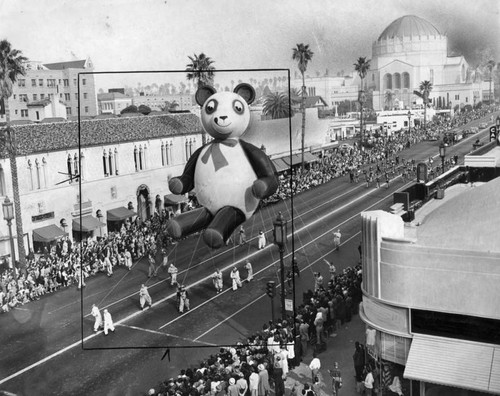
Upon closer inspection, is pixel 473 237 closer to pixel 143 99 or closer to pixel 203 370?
pixel 203 370

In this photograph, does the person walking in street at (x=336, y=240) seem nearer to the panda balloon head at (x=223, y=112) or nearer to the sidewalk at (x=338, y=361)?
the sidewalk at (x=338, y=361)

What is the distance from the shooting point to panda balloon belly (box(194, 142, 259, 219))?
1611 centimetres

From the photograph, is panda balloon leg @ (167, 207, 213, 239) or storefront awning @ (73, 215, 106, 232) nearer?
panda balloon leg @ (167, 207, 213, 239)

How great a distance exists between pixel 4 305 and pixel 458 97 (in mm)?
143341

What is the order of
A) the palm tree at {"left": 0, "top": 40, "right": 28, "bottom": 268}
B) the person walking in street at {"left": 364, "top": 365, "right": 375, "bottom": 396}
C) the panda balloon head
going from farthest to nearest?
the palm tree at {"left": 0, "top": 40, "right": 28, "bottom": 268} < the person walking in street at {"left": 364, "top": 365, "right": 375, "bottom": 396} < the panda balloon head

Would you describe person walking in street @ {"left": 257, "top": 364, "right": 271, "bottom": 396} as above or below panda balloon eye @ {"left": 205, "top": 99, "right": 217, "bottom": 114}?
below

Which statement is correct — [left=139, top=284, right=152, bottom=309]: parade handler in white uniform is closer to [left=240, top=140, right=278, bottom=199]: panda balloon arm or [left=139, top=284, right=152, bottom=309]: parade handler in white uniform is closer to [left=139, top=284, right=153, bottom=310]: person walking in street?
[left=139, top=284, right=153, bottom=310]: person walking in street

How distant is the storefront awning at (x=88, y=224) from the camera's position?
122ft

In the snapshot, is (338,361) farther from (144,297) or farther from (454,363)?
(144,297)

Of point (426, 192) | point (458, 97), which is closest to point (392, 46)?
point (458, 97)

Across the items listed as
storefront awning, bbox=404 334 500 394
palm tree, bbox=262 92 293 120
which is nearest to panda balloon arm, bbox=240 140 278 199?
storefront awning, bbox=404 334 500 394

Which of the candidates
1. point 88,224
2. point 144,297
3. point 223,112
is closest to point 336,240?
point 144,297

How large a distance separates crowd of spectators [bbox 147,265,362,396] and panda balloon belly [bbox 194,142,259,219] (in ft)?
11.5

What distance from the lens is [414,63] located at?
509 ft
